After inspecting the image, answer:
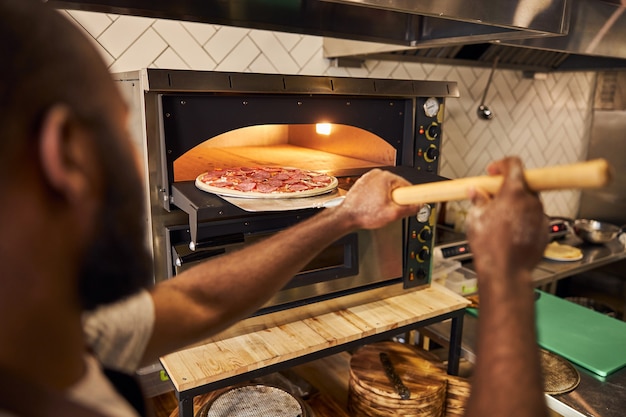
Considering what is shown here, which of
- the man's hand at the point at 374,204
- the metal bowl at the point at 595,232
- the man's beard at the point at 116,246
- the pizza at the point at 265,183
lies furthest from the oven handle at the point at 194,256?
the metal bowl at the point at 595,232

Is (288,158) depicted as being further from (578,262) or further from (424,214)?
(578,262)

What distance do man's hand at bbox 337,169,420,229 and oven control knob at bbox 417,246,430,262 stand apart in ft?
2.03

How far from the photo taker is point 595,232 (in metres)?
2.42

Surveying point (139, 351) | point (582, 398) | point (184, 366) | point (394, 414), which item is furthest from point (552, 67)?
point (139, 351)

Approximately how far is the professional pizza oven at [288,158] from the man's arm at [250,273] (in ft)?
0.13

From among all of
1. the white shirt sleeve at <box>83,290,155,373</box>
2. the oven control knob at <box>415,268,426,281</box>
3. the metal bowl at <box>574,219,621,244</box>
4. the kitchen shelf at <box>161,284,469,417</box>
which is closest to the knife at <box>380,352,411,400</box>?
the kitchen shelf at <box>161,284,469,417</box>

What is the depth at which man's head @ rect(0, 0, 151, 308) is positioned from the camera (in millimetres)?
351

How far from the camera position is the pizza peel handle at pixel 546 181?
49cm

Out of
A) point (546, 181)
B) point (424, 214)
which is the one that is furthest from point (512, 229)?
point (424, 214)

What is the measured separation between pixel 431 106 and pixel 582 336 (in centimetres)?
92

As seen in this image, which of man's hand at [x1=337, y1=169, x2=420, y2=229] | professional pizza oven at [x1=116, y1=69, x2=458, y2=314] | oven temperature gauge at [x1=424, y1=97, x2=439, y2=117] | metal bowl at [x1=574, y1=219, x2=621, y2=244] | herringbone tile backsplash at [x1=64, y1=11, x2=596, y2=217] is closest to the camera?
man's hand at [x1=337, y1=169, x2=420, y2=229]

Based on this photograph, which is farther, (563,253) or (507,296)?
(563,253)

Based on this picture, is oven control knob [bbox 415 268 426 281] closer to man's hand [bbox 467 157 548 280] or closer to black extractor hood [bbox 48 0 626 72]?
black extractor hood [bbox 48 0 626 72]

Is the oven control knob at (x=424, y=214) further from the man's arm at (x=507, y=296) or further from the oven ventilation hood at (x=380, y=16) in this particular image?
the man's arm at (x=507, y=296)
